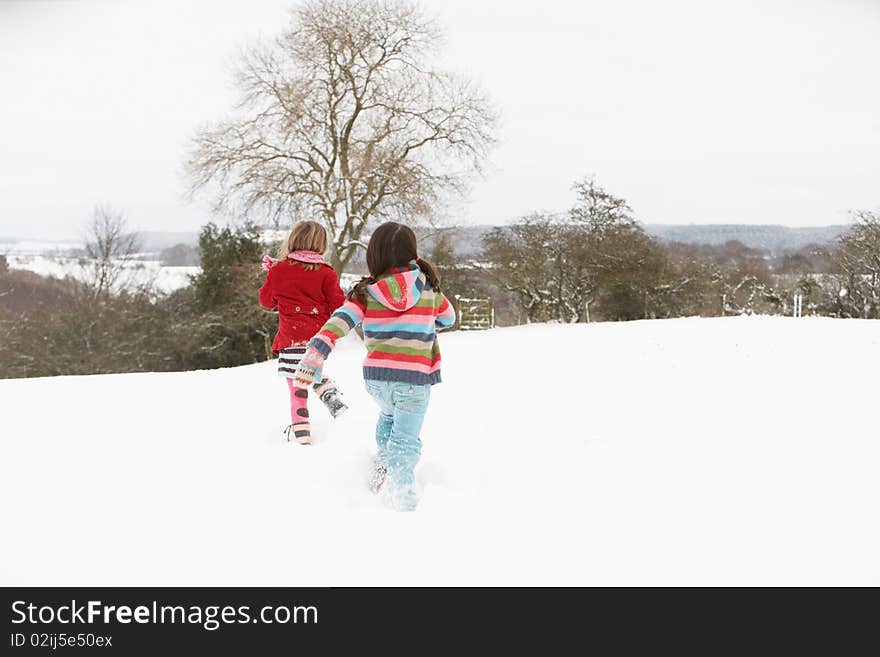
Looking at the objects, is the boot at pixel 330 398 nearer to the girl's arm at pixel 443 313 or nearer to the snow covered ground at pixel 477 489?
the snow covered ground at pixel 477 489

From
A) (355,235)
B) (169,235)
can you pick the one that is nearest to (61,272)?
(169,235)

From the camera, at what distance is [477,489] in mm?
3561

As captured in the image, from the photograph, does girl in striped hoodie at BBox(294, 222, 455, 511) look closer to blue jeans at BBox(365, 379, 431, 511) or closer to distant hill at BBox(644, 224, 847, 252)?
blue jeans at BBox(365, 379, 431, 511)

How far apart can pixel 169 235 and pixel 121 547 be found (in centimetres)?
2621

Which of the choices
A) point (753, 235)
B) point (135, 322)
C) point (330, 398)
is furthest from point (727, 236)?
point (330, 398)

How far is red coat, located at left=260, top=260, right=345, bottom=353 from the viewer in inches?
171

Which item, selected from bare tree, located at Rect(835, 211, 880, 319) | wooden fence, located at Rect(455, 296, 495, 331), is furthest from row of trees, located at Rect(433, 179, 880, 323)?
wooden fence, located at Rect(455, 296, 495, 331)

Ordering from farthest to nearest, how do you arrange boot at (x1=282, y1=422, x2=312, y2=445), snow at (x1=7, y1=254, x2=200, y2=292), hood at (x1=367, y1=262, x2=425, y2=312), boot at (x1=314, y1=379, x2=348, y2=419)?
→ 1. snow at (x1=7, y1=254, x2=200, y2=292)
2. boot at (x1=314, y1=379, x2=348, y2=419)
3. boot at (x1=282, y1=422, x2=312, y2=445)
4. hood at (x1=367, y1=262, x2=425, y2=312)

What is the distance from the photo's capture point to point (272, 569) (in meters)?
2.73

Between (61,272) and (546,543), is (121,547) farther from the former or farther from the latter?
(61,272)

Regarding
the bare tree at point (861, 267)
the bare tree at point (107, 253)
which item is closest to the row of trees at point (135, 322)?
the bare tree at point (107, 253)

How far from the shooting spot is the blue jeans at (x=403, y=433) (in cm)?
330
